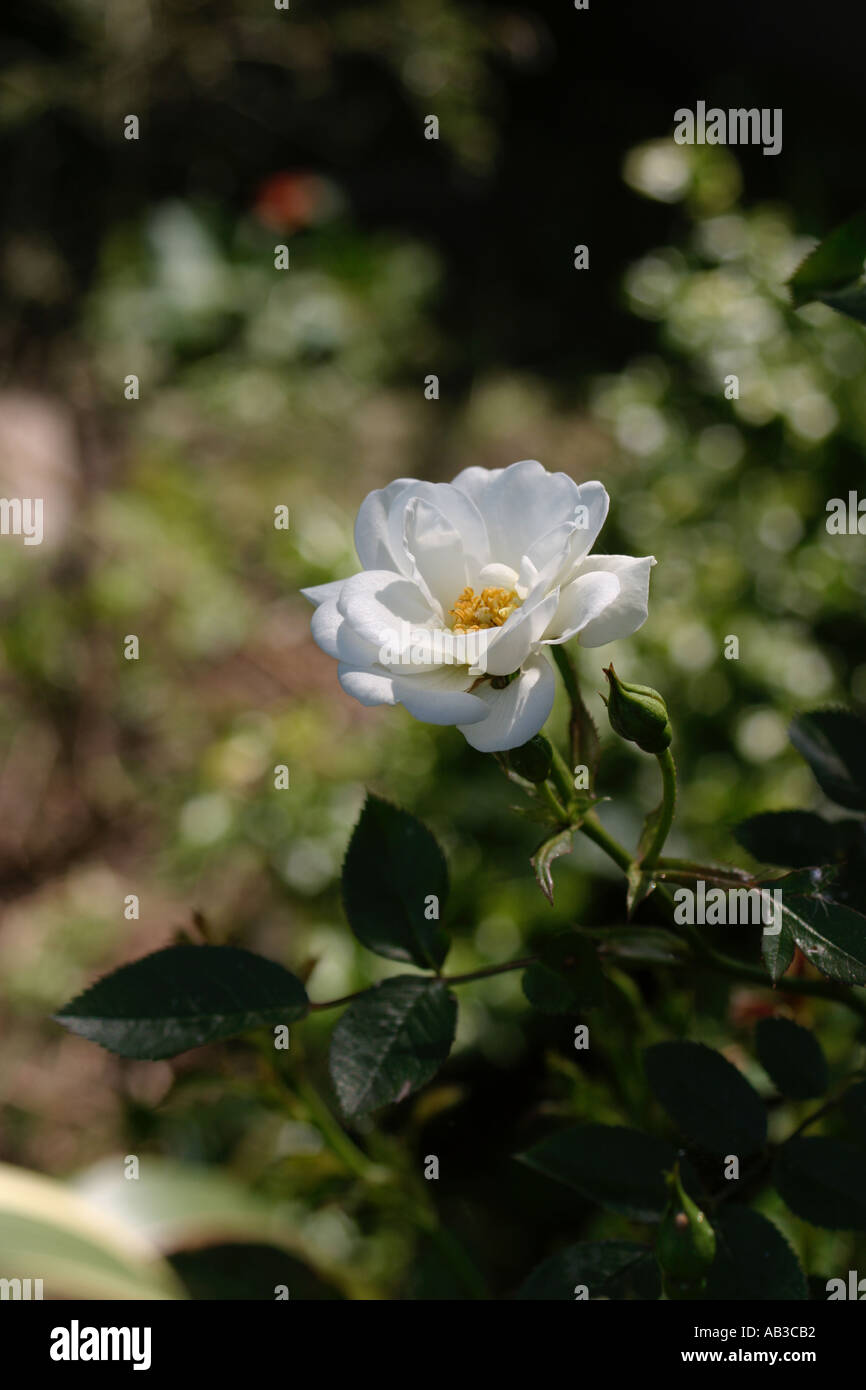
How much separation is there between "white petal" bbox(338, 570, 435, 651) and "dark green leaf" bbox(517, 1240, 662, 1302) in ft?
1.14

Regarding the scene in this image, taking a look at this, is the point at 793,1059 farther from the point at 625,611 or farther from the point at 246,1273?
the point at 246,1273

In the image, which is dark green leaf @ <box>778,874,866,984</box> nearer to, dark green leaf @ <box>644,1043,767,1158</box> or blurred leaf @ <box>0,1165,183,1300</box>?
dark green leaf @ <box>644,1043,767,1158</box>

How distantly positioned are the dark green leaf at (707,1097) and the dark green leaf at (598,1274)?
70mm

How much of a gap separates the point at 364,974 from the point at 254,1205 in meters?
0.30

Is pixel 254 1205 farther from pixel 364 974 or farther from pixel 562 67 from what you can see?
pixel 562 67

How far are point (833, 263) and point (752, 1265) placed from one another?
52 centimetres

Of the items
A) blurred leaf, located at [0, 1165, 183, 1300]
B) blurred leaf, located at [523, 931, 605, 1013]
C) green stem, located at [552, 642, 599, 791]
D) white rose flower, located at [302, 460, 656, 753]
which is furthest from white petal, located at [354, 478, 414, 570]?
blurred leaf, located at [0, 1165, 183, 1300]

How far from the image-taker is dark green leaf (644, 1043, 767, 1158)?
56 centimetres

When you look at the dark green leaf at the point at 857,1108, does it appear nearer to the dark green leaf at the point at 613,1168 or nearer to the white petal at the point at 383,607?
the dark green leaf at the point at 613,1168

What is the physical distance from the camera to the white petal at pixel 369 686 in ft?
1.53

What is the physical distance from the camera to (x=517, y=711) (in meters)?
0.46

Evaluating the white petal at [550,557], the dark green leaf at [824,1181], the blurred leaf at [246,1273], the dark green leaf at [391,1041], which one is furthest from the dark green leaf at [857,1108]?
the blurred leaf at [246,1273]

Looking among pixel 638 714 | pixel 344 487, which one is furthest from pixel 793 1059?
pixel 344 487
